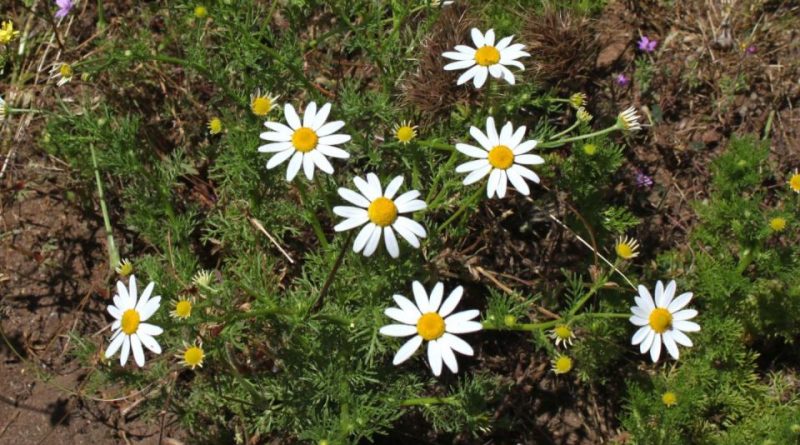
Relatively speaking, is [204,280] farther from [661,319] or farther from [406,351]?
[661,319]

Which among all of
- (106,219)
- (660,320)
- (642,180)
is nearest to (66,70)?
(106,219)

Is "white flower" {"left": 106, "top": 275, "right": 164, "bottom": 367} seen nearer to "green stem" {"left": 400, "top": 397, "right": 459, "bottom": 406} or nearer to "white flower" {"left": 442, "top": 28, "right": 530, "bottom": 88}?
"green stem" {"left": 400, "top": 397, "right": 459, "bottom": 406}

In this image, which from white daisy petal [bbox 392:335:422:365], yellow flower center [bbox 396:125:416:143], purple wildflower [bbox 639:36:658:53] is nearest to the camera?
white daisy petal [bbox 392:335:422:365]

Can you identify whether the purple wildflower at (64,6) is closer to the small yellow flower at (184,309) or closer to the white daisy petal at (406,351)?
the small yellow flower at (184,309)

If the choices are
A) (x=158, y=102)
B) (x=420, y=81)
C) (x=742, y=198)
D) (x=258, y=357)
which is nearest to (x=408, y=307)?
(x=258, y=357)

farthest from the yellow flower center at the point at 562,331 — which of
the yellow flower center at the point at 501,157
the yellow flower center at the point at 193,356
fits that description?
the yellow flower center at the point at 193,356

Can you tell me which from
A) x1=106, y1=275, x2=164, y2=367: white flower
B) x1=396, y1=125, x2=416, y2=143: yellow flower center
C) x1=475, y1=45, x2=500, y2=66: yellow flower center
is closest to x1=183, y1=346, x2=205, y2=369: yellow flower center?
x1=106, y1=275, x2=164, y2=367: white flower

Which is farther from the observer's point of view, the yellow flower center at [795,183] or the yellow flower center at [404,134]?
the yellow flower center at [795,183]
